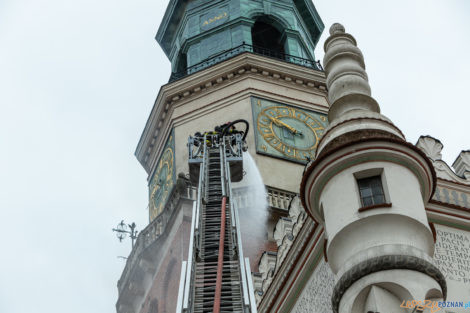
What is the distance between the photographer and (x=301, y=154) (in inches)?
1286

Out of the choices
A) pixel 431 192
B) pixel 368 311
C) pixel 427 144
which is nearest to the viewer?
pixel 368 311

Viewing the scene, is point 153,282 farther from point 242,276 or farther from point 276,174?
point 242,276

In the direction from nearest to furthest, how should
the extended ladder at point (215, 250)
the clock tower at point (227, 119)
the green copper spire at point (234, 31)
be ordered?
the extended ladder at point (215, 250), the clock tower at point (227, 119), the green copper spire at point (234, 31)

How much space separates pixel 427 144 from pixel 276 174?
13.9m

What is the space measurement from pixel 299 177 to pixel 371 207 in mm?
16922

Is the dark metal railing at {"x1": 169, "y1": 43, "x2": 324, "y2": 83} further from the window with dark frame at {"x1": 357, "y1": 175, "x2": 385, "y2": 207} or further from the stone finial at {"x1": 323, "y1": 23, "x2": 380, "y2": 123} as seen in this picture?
the window with dark frame at {"x1": 357, "y1": 175, "x2": 385, "y2": 207}

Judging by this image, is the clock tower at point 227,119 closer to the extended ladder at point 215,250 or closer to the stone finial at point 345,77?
the extended ladder at point 215,250

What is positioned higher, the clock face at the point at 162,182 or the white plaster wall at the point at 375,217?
the clock face at the point at 162,182

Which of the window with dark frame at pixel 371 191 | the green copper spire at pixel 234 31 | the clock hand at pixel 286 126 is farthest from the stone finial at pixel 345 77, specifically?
the green copper spire at pixel 234 31

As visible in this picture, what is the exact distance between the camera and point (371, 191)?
15.2 meters

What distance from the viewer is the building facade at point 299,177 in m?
14.6

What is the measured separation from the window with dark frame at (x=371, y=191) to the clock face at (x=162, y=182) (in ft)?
59.8

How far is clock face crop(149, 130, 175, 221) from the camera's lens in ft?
112

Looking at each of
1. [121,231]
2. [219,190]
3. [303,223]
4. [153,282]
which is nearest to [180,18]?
[121,231]
